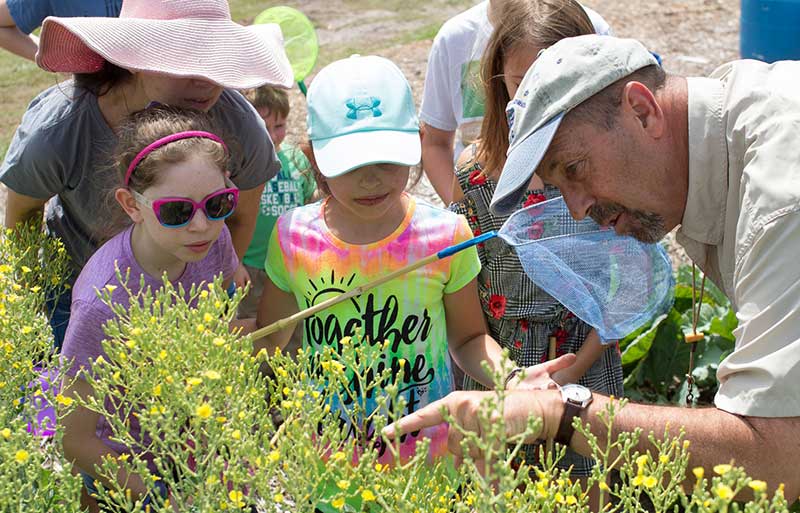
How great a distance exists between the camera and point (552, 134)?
219 centimetres

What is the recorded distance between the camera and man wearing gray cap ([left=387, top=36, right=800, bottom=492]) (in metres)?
1.94

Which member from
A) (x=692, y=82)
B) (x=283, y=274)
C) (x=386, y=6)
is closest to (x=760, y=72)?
(x=692, y=82)

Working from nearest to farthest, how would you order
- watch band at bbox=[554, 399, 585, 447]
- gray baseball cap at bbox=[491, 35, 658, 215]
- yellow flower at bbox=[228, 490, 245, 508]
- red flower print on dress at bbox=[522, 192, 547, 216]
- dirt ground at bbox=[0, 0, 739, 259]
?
1. yellow flower at bbox=[228, 490, 245, 508]
2. watch band at bbox=[554, 399, 585, 447]
3. gray baseball cap at bbox=[491, 35, 658, 215]
4. red flower print on dress at bbox=[522, 192, 547, 216]
5. dirt ground at bbox=[0, 0, 739, 259]

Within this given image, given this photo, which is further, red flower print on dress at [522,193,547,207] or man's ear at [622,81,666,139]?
red flower print on dress at [522,193,547,207]

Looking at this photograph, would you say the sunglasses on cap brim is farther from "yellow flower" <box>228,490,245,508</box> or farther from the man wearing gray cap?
"yellow flower" <box>228,490,245,508</box>

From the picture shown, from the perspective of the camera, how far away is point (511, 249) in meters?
3.05

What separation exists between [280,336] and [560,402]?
3.16 ft

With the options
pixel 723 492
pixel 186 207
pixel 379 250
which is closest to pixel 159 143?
pixel 186 207

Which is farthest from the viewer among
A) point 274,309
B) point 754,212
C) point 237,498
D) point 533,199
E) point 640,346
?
point 640,346

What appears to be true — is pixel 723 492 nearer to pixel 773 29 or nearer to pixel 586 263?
pixel 586 263

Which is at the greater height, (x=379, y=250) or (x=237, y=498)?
(x=237, y=498)

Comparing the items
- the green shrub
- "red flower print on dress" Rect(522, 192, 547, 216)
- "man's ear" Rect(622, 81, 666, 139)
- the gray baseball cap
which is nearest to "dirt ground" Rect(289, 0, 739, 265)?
"red flower print on dress" Rect(522, 192, 547, 216)

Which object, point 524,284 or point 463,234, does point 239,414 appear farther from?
point 524,284

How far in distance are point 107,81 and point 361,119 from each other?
2.68 feet
